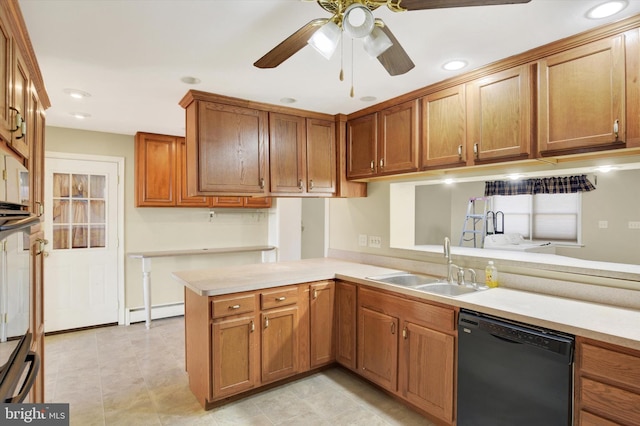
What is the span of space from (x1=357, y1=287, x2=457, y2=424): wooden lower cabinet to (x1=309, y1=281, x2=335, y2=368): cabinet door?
284 mm

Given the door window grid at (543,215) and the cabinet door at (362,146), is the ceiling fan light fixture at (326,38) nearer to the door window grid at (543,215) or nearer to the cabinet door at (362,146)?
the cabinet door at (362,146)

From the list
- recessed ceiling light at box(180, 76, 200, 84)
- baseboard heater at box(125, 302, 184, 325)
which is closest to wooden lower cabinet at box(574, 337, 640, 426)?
recessed ceiling light at box(180, 76, 200, 84)

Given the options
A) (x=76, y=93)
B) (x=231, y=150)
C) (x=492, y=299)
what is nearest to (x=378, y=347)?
(x=492, y=299)

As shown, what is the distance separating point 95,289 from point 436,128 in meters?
4.17

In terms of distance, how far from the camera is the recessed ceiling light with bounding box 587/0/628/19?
5.29ft

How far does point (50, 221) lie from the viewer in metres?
3.97

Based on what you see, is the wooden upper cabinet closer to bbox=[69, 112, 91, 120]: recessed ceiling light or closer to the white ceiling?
the white ceiling

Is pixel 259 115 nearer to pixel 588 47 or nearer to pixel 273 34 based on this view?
pixel 273 34

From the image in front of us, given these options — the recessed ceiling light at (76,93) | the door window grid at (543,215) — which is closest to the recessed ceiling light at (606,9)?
the door window grid at (543,215)

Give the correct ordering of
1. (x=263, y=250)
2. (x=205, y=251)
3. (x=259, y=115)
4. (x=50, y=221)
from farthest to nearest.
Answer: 1. (x=263, y=250)
2. (x=205, y=251)
3. (x=50, y=221)
4. (x=259, y=115)

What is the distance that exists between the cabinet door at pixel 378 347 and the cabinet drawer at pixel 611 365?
3.70 feet

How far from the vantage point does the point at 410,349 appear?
2.41m

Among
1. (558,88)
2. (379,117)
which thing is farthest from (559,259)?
(379,117)

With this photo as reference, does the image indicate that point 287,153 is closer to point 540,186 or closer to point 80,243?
point 540,186
